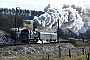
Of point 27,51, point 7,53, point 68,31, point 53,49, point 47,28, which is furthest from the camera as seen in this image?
point 68,31

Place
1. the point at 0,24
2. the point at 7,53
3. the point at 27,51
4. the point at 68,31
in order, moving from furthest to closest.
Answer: the point at 68,31 → the point at 0,24 → the point at 27,51 → the point at 7,53

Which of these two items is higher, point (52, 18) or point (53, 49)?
point (52, 18)

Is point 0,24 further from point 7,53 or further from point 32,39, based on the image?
point 7,53

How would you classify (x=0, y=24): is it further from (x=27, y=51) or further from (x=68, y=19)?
(x=27, y=51)

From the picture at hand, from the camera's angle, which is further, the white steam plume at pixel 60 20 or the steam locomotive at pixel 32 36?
the white steam plume at pixel 60 20

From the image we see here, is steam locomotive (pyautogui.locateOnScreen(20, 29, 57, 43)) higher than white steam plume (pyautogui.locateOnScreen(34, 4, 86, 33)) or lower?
lower

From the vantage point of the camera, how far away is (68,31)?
67.2m

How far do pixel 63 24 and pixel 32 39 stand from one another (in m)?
19.3

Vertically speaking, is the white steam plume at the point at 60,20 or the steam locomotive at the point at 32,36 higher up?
the white steam plume at the point at 60,20

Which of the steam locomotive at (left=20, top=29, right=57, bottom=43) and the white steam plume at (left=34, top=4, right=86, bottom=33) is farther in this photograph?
the white steam plume at (left=34, top=4, right=86, bottom=33)

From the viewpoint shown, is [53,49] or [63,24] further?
[63,24]

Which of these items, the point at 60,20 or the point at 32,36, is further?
the point at 60,20

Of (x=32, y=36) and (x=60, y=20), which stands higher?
(x=60, y=20)

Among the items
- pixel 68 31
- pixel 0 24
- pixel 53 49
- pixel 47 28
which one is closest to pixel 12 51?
pixel 53 49
